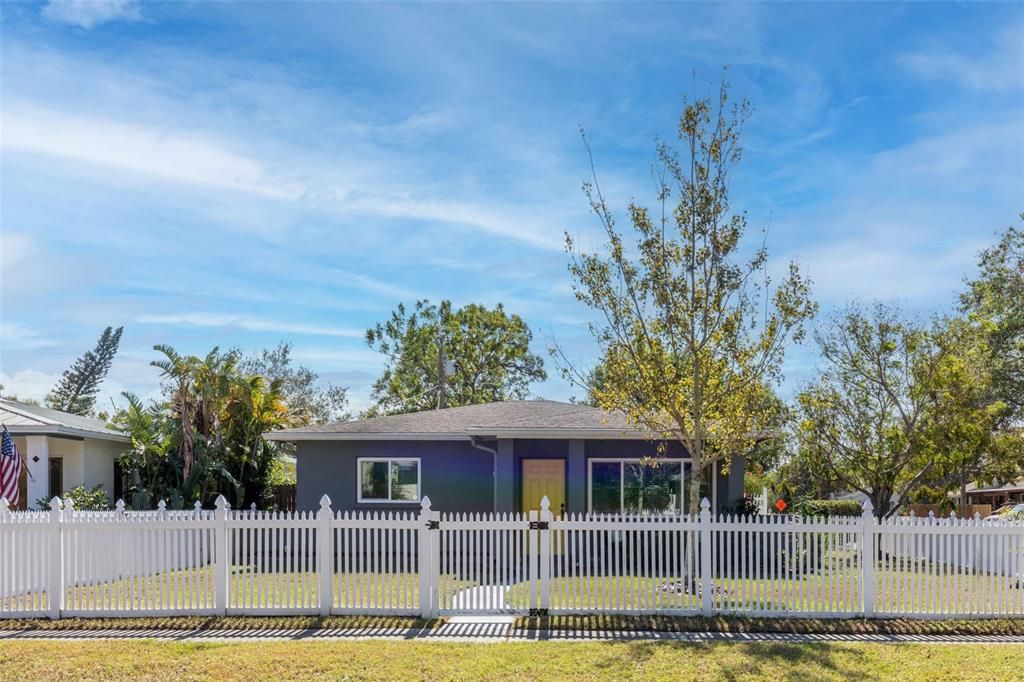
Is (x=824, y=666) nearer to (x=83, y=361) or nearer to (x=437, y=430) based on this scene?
(x=437, y=430)

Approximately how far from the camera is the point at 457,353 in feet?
160

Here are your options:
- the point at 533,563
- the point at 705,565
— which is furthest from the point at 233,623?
the point at 705,565

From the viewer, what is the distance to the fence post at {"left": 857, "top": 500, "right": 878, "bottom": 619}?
1233 centimetres

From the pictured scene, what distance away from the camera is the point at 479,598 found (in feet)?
41.9

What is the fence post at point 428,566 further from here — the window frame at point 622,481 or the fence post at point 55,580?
the window frame at point 622,481

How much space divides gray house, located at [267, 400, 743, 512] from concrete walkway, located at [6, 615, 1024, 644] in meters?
8.09

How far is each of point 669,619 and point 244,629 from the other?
5.55m

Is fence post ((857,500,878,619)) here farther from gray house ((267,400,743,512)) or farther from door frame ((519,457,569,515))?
door frame ((519,457,569,515))

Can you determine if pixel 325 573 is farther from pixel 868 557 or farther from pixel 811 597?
pixel 868 557

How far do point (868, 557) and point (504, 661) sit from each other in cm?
531

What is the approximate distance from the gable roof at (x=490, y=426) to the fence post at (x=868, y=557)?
6810 millimetres

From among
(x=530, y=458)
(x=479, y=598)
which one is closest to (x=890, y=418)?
(x=530, y=458)

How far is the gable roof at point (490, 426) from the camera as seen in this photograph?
20.0 meters

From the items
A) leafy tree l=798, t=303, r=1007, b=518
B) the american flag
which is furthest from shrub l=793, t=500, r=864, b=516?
the american flag
